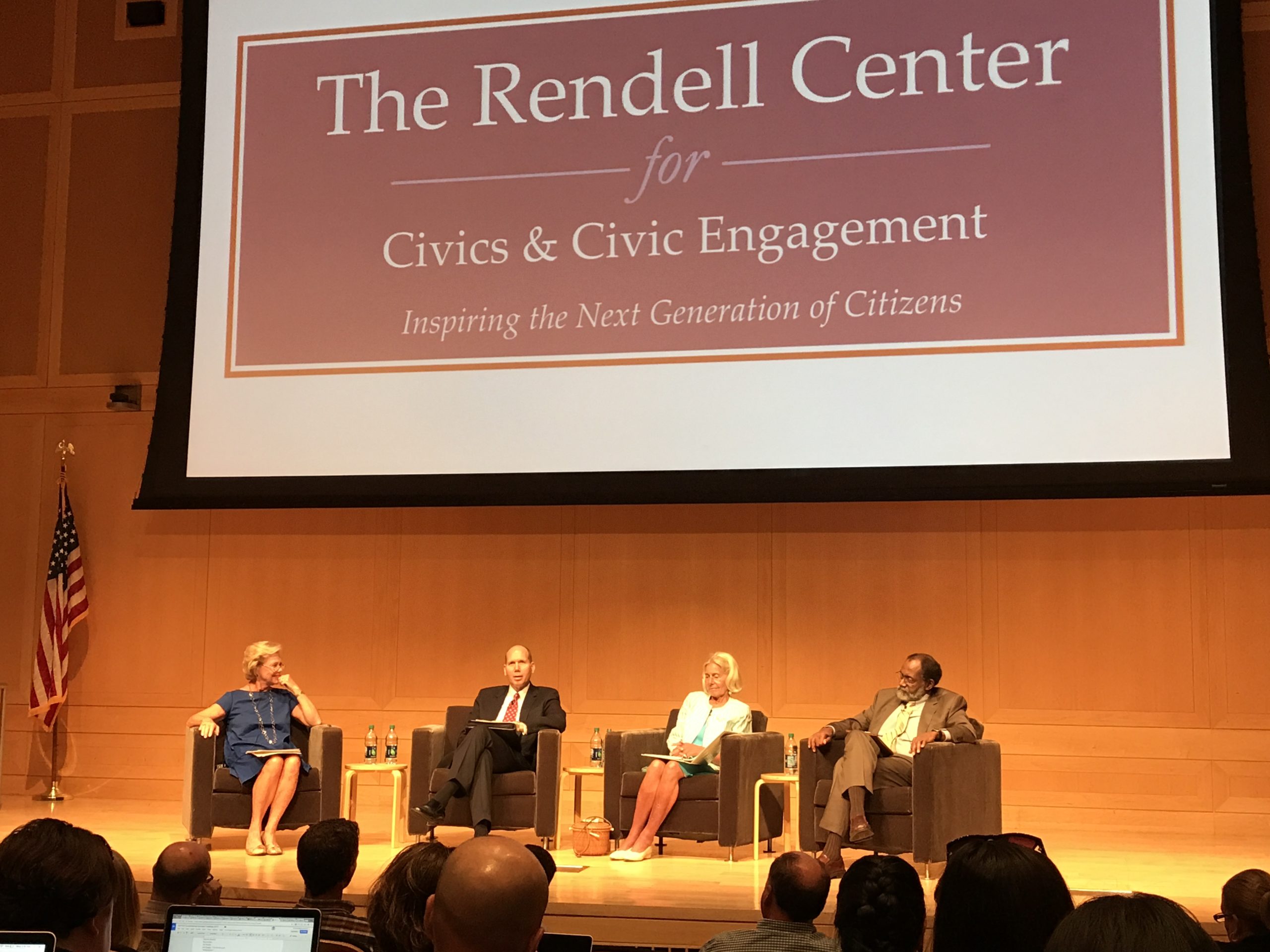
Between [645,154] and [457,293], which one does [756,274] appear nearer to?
[645,154]

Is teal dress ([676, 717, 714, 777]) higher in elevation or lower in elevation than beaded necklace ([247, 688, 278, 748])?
lower

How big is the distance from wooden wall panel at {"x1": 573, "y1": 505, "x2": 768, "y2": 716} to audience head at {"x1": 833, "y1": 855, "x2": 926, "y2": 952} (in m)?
4.70

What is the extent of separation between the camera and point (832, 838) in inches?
201

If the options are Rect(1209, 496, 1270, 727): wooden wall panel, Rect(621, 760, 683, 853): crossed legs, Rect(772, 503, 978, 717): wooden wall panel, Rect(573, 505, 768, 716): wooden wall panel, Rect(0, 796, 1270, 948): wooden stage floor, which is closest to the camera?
Rect(0, 796, 1270, 948): wooden stage floor

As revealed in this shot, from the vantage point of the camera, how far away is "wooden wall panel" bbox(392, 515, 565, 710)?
6957mm

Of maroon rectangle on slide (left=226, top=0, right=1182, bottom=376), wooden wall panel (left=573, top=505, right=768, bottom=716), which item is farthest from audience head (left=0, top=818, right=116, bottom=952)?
wooden wall panel (left=573, top=505, right=768, bottom=716)

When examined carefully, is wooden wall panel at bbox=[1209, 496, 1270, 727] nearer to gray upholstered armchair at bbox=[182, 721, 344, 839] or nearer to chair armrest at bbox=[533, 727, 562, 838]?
chair armrest at bbox=[533, 727, 562, 838]

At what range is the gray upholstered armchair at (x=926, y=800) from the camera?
5062 mm

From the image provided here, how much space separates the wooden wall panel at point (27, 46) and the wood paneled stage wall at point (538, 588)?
0.02m

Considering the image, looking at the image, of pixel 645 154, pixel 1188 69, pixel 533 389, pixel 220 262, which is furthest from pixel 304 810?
pixel 1188 69

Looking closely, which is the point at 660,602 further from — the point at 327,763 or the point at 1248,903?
the point at 1248,903

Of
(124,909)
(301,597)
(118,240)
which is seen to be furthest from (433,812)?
(118,240)

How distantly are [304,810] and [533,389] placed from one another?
198 centimetres

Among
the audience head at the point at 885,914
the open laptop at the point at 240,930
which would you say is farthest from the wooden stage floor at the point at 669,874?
the open laptop at the point at 240,930
